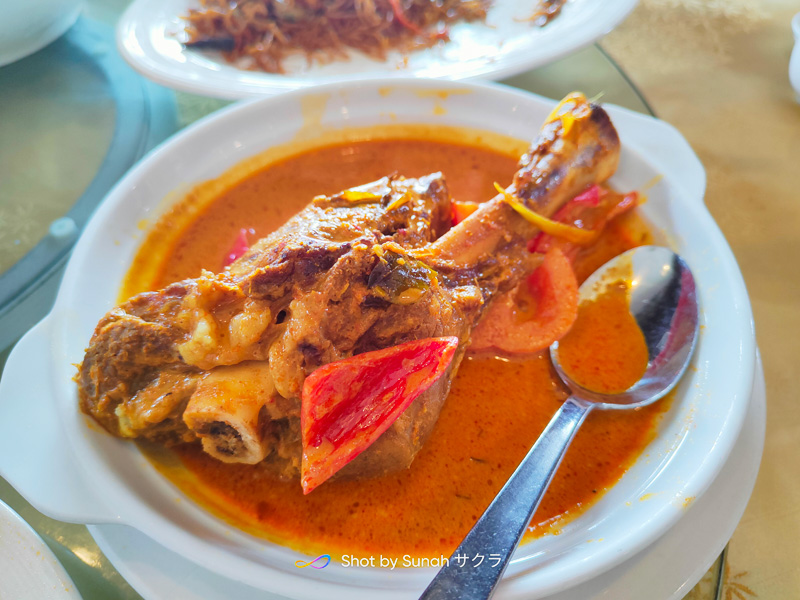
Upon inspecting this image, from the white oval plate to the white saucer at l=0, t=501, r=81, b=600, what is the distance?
2.03 metres

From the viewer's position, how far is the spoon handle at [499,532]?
0.98 metres

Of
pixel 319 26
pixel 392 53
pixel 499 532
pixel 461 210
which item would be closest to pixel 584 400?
pixel 499 532

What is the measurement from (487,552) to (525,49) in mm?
2462

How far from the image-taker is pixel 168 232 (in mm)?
1952

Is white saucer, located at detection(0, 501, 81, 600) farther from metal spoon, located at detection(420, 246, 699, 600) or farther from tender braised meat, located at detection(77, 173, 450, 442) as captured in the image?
metal spoon, located at detection(420, 246, 699, 600)

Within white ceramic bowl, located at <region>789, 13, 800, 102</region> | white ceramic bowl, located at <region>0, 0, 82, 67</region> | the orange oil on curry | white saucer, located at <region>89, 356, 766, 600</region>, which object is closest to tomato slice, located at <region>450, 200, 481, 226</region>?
the orange oil on curry

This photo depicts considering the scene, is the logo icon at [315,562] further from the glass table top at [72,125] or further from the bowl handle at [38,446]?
the glass table top at [72,125]

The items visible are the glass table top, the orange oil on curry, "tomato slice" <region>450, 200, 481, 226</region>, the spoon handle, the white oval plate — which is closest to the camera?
the spoon handle

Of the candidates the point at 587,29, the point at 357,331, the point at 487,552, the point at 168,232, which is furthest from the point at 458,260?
the point at 587,29

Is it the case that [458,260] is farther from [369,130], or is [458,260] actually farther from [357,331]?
[369,130]

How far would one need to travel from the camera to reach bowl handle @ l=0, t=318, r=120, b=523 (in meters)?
1.21

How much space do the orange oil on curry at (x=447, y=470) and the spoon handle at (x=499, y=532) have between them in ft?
0.62

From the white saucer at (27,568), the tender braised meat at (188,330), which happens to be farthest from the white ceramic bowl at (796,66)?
the white saucer at (27,568)

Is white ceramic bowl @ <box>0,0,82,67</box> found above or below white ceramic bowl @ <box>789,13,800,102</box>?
above
